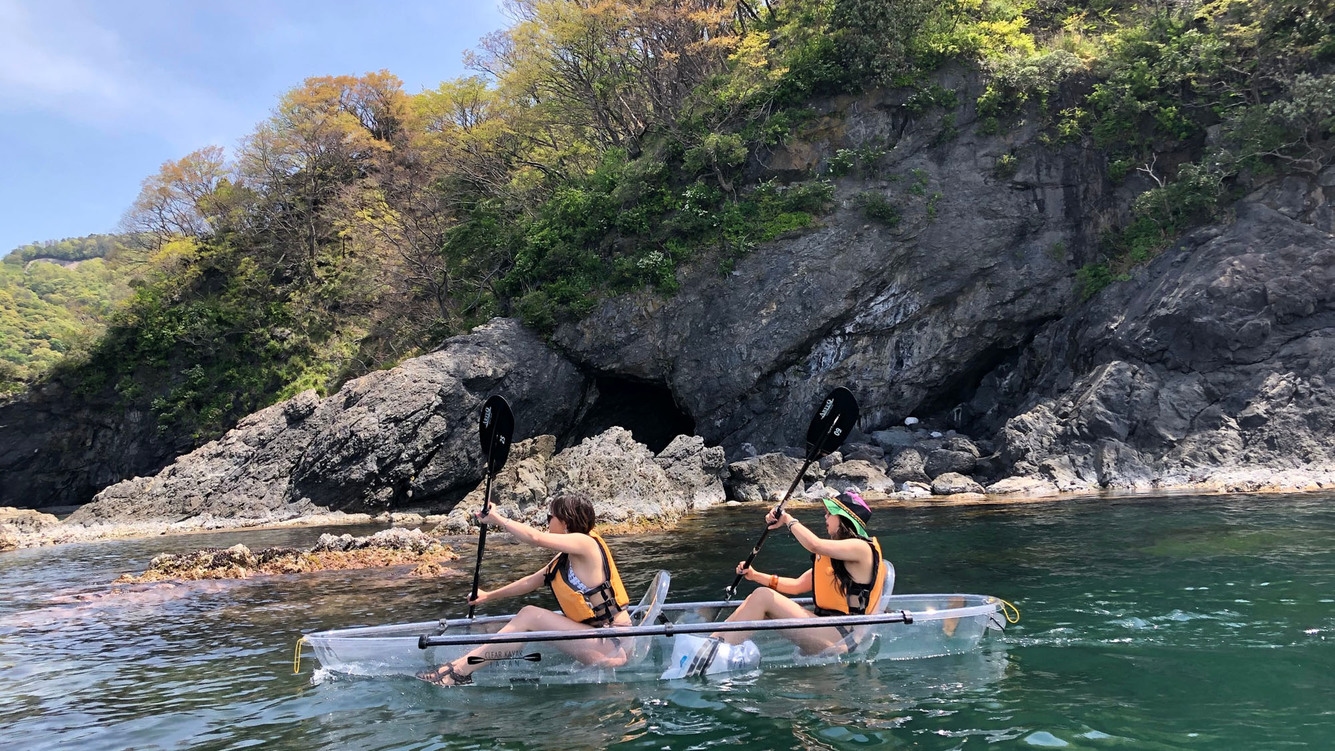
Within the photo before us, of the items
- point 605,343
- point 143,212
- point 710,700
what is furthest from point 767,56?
point 143,212

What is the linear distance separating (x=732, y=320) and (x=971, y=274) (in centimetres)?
715

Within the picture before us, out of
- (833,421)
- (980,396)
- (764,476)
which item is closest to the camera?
(833,421)

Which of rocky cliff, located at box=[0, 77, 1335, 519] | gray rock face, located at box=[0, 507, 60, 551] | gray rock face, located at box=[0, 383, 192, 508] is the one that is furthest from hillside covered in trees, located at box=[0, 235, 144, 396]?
rocky cliff, located at box=[0, 77, 1335, 519]

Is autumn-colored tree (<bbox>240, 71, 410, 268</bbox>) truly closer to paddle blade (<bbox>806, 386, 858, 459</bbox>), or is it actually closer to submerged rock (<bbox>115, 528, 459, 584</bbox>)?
submerged rock (<bbox>115, 528, 459, 584</bbox>)

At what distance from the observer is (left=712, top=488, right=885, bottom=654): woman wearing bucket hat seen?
21.2 ft

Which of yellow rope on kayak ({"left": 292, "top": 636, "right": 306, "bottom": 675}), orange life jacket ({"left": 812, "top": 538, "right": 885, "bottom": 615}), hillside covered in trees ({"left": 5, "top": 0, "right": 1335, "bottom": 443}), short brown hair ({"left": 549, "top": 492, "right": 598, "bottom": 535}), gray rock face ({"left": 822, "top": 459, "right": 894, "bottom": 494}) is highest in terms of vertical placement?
hillside covered in trees ({"left": 5, "top": 0, "right": 1335, "bottom": 443})

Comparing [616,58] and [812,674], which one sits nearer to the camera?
[812,674]

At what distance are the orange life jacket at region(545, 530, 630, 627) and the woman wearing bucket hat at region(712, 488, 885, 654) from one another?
848 mm

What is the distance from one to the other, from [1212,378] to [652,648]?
17.7 meters

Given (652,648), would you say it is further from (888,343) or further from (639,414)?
(639,414)

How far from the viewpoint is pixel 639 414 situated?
27750 mm

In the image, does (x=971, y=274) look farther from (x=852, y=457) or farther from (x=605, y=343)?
(x=605, y=343)

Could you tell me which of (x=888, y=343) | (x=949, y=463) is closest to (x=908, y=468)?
(x=949, y=463)

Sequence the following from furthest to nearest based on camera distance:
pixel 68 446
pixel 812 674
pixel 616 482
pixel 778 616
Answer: pixel 68 446
pixel 616 482
pixel 778 616
pixel 812 674
